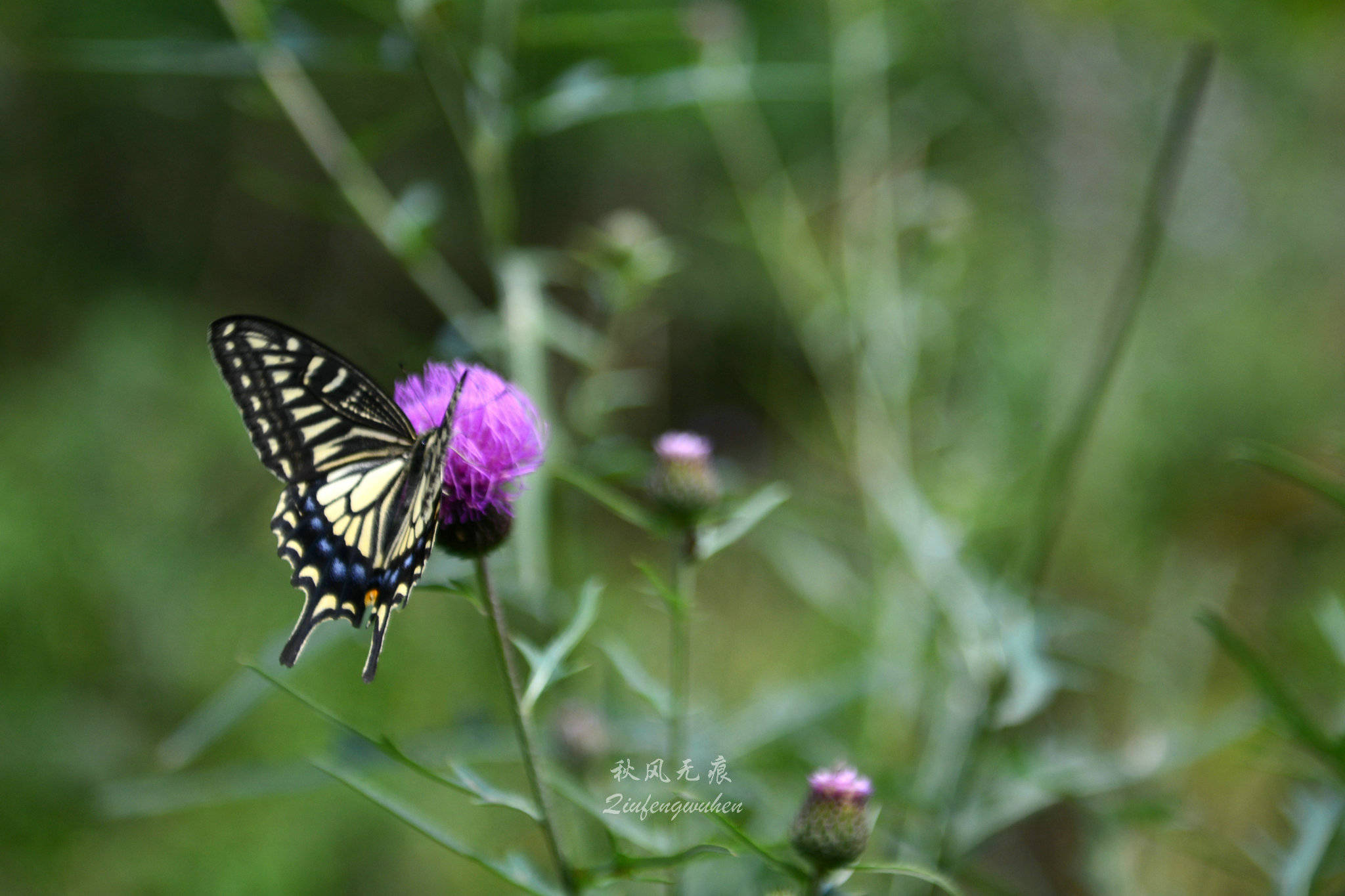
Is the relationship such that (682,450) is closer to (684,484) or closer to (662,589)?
(684,484)

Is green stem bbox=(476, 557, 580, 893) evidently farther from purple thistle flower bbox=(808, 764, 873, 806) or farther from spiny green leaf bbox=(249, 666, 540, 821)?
purple thistle flower bbox=(808, 764, 873, 806)

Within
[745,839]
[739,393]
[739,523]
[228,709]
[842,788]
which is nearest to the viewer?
[745,839]

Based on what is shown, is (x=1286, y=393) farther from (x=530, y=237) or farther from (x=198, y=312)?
(x=198, y=312)

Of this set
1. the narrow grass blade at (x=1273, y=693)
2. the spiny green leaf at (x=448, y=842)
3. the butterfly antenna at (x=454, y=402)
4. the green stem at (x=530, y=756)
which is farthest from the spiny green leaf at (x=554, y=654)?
the narrow grass blade at (x=1273, y=693)

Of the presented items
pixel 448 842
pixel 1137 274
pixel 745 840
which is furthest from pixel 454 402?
pixel 1137 274

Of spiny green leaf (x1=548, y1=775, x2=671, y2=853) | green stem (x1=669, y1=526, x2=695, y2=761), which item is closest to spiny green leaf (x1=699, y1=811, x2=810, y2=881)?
spiny green leaf (x1=548, y1=775, x2=671, y2=853)

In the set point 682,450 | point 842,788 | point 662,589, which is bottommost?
point 842,788

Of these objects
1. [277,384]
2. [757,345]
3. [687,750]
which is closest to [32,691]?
[277,384]
